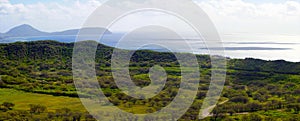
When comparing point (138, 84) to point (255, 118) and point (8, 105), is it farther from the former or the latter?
point (255, 118)

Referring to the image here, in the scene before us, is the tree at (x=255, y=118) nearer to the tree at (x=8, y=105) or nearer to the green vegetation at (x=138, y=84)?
the green vegetation at (x=138, y=84)

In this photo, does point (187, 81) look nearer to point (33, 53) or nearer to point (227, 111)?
point (227, 111)

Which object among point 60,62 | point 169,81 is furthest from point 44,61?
point 169,81

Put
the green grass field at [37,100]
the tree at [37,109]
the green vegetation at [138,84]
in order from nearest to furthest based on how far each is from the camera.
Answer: the tree at [37,109]
the green vegetation at [138,84]
the green grass field at [37,100]

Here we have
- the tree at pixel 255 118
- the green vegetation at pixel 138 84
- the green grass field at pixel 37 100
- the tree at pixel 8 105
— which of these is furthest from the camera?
the green grass field at pixel 37 100

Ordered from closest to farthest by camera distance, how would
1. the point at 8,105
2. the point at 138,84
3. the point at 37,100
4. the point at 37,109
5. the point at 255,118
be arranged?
the point at 255,118
the point at 37,109
the point at 8,105
the point at 37,100
the point at 138,84

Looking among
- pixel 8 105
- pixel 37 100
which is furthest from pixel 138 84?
pixel 8 105

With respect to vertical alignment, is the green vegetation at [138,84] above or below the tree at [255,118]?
above

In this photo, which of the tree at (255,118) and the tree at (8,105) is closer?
the tree at (255,118)

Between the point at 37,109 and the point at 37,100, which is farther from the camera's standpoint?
the point at 37,100

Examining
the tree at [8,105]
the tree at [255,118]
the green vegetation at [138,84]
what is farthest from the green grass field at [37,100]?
the tree at [255,118]
